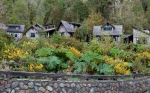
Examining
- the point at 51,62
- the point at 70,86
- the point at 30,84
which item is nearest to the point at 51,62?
the point at 51,62

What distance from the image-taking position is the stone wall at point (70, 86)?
8016mm

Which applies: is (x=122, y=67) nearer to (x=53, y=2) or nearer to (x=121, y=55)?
(x=121, y=55)

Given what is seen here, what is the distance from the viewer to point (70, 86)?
909 centimetres

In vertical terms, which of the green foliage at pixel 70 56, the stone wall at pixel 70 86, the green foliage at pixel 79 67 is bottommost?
the stone wall at pixel 70 86

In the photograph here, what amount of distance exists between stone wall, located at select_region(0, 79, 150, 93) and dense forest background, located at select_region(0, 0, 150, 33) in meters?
38.0

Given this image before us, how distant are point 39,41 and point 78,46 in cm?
320

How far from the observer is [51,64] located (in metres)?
11.0

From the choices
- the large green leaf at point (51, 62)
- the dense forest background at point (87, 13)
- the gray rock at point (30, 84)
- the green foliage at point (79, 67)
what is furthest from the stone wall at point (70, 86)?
the dense forest background at point (87, 13)

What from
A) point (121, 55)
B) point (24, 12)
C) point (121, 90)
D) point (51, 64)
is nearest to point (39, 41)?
point (51, 64)

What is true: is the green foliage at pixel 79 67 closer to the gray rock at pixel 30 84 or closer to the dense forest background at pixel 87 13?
the gray rock at pixel 30 84

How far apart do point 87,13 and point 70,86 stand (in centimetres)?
4651

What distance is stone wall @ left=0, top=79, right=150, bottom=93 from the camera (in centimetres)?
802

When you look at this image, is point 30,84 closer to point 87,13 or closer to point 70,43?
point 70,43

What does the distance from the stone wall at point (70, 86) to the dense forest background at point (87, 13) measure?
38.0m
